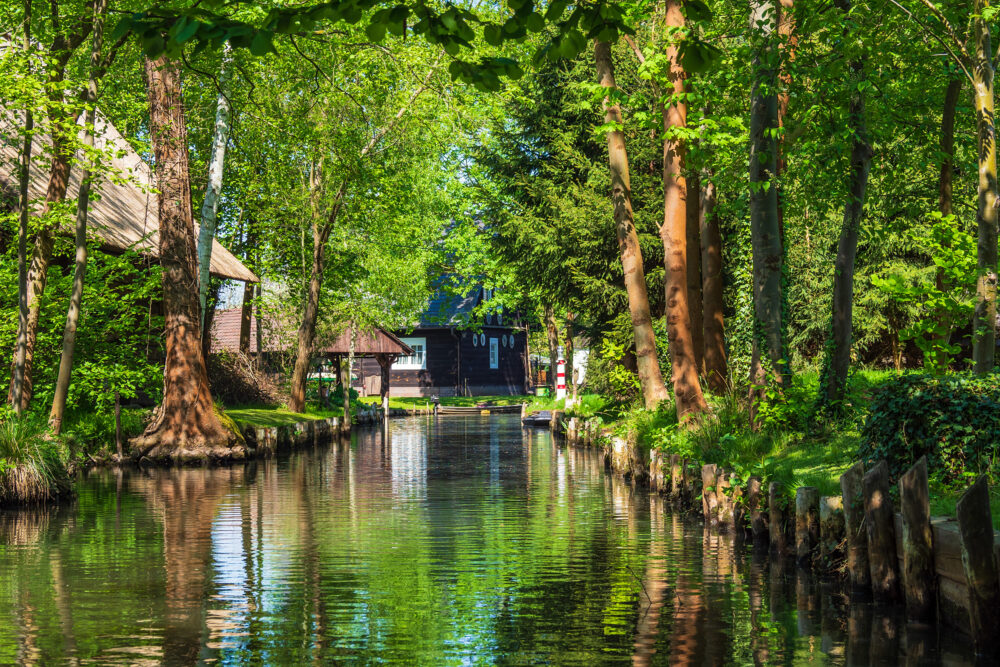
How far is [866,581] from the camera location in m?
11.1

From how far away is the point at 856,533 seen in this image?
1108 centimetres

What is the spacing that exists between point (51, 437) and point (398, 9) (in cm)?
1666

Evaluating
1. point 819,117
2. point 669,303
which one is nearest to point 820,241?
point 669,303

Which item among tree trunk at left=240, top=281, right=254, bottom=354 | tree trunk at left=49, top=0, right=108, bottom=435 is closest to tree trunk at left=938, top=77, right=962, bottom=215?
tree trunk at left=49, top=0, right=108, bottom=435

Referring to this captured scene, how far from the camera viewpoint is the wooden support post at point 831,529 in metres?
11.8

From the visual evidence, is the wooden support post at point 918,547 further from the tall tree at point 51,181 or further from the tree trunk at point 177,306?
the tree trunk at point 177,306

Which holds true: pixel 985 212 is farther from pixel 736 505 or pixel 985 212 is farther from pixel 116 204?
pixel 116 204

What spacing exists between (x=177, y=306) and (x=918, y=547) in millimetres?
22555

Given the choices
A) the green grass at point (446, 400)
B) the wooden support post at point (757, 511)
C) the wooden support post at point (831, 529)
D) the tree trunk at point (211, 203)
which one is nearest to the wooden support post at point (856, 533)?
the wooden support post at point (831, 529)

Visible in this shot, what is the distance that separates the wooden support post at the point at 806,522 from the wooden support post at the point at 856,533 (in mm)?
1174

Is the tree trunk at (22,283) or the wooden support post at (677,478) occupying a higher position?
the tree trunk at (22,283)

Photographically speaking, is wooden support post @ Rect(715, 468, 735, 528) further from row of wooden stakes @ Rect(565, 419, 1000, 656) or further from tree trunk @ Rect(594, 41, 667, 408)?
tree trunk @ Rect(594, 41, 667, 408)

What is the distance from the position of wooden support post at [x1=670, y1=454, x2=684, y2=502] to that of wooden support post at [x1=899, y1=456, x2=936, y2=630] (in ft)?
29.8

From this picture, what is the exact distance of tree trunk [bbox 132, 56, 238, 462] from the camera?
28.4 meters
